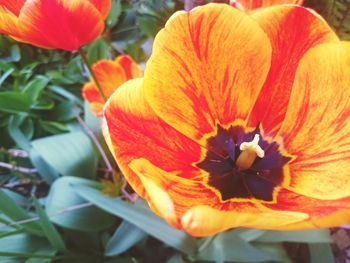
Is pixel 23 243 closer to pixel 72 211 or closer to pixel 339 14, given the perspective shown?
pixel 72 211

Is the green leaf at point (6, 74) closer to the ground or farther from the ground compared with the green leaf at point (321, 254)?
farther from the ground

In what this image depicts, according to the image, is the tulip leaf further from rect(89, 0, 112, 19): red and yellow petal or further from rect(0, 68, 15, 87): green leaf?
rect(0, 68, 15, 87): green leaf

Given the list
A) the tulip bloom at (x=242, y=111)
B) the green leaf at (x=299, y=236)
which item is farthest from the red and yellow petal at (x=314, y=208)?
the green leaf at (x=299, y=236)

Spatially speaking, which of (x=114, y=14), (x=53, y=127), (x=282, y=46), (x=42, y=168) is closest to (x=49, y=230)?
(x=42, y=168)

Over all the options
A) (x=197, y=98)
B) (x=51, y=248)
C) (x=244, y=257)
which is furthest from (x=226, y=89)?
(x=51, y=248)

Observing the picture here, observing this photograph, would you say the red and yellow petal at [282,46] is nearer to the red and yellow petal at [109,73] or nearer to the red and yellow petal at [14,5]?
the red and yellow petal at [14,5]
